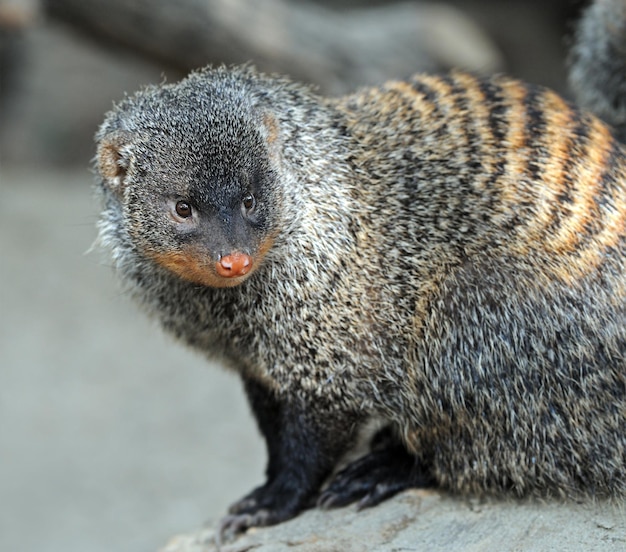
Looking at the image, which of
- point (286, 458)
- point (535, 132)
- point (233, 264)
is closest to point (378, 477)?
point (286, 458)

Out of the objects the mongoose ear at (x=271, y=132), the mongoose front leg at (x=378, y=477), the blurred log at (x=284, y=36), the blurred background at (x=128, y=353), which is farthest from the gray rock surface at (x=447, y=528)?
the blurred log at (x=284, y=36)

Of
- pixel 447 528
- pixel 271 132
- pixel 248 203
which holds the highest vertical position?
pixel 271 132

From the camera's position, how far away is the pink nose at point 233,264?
9.43ft

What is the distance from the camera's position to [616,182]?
3.26 metres

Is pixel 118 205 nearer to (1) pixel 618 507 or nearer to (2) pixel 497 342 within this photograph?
(2) pixel 497 342

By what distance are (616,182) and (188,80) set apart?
1594mm

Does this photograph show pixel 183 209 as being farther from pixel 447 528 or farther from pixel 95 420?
pixel 95 420

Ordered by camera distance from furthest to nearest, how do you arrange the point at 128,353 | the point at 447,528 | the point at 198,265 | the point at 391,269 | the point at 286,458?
the point at 128,353
the point at 286,458
the point at 391,269
the point at 447,528
the point at 198,265

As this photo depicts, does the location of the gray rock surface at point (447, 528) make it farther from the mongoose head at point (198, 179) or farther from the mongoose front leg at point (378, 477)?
the mongoose head at point (198, 179)

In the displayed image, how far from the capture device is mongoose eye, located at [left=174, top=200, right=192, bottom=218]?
2.99 m

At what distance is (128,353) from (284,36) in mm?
2962

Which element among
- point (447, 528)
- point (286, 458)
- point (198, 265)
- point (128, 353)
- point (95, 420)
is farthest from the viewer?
point (128, 353)

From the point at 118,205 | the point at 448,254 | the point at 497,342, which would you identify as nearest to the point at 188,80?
the point at 118,205

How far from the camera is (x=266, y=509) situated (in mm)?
3500
